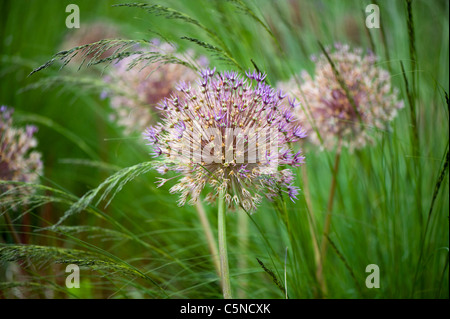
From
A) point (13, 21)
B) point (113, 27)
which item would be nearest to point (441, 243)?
point (113, 27)

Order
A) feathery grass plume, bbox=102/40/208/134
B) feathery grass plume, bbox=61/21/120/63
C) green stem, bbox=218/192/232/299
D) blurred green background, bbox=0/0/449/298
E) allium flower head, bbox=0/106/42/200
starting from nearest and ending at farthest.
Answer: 1. green stem, bbox=218/192/232/299
2. blurred green background, bbox=0/0/449/298
3. allium flower head, bbox=0/106/42/200
4. feathery grass plume, bbox=102/40/208/134
5. feathery grass plume, bbox=61/21/120/63

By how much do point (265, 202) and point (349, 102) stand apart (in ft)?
1.80

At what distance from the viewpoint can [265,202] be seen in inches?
72.9

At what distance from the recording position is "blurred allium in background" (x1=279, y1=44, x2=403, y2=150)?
1583 mm

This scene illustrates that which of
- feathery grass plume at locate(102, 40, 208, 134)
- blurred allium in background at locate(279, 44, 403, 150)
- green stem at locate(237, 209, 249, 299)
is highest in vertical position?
feathery grass plume at locate(102, 40, 208, 134)

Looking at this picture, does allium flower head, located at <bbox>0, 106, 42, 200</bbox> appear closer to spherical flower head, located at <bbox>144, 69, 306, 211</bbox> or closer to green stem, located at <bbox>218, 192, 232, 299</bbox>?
spherical flower head, located at <bbox>144, 69, 306, 211</bbox>

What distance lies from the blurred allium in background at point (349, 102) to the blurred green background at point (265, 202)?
0.25ft

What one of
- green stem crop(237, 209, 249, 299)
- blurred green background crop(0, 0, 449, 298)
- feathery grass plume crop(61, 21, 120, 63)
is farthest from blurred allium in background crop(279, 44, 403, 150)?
feathery grass plume crop(61, 21, 120, 63)

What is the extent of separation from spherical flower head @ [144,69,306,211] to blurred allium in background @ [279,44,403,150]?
55 centimetres

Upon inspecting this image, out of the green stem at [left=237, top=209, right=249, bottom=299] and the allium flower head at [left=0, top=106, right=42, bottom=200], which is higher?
the allium flower head at [left=0, top=106, right=42, bottom=200]

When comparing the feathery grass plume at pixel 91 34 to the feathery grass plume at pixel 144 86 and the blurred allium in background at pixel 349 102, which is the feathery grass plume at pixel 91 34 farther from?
the blurred allium in background at pixel 349 102

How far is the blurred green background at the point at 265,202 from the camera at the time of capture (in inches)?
55.7

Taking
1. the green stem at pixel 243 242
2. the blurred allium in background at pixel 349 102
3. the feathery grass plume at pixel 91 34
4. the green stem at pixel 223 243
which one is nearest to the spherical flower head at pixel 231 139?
the green stem at pixel 223 243
